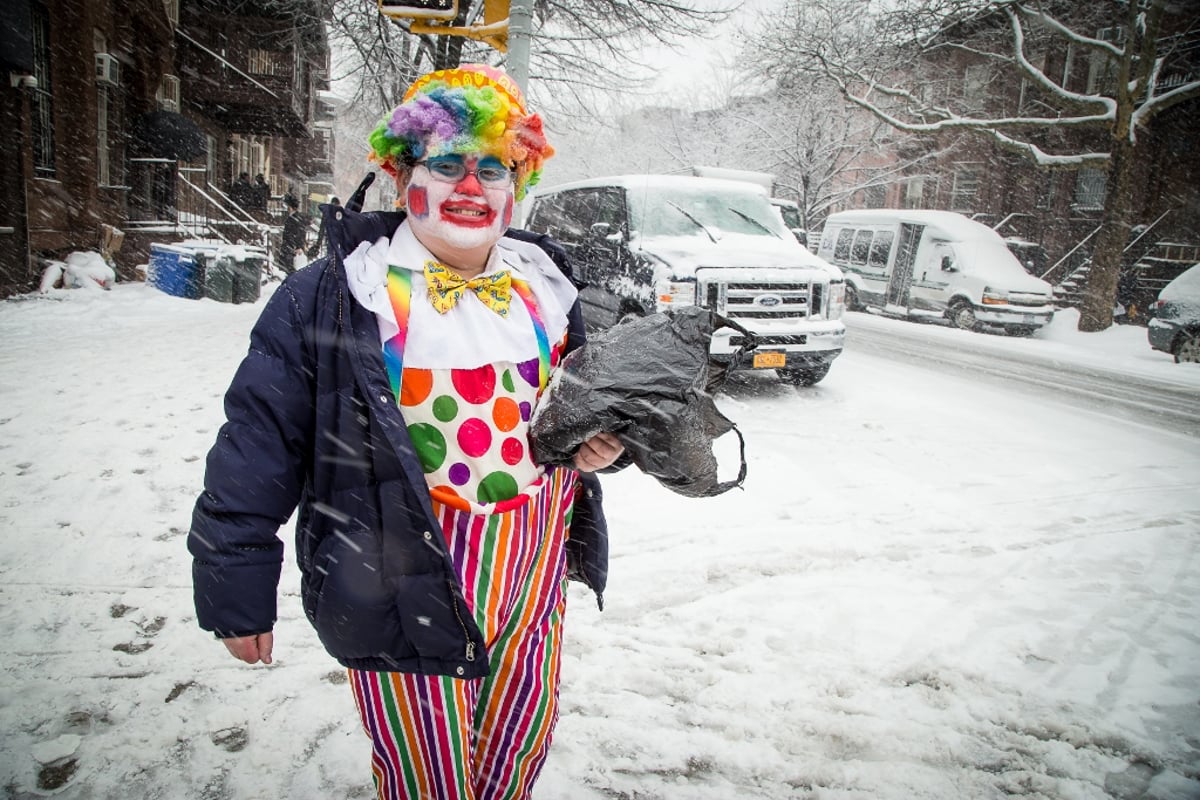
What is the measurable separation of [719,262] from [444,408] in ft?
19.0

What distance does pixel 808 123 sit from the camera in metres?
25.8

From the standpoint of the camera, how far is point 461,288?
1717 millimetres

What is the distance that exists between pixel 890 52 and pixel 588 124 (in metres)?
9.67

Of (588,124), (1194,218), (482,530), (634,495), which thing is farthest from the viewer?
(1194,218)

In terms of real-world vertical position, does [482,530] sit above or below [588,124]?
below

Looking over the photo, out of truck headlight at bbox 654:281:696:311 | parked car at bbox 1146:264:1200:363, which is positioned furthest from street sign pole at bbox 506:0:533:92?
parked car at bbox 1146:264:1200:363

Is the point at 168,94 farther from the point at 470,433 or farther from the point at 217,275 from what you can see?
the point at 470,433

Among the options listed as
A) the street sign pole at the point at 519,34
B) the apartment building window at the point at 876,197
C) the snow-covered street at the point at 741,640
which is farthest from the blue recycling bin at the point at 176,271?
the apartment building window at the point at 876,197

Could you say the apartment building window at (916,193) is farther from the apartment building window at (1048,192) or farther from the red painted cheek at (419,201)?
the red painted cheek at (419,201)

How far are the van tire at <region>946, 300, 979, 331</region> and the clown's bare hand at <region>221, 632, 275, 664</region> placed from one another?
16624 millimetres

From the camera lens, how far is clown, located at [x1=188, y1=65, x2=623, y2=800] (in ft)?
4.99

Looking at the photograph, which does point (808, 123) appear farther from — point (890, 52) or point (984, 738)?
point (984, 738)

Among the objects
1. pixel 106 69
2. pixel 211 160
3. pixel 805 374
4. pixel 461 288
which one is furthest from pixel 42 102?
pixel 461 288

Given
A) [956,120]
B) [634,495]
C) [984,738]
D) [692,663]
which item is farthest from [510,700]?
[956,120]
